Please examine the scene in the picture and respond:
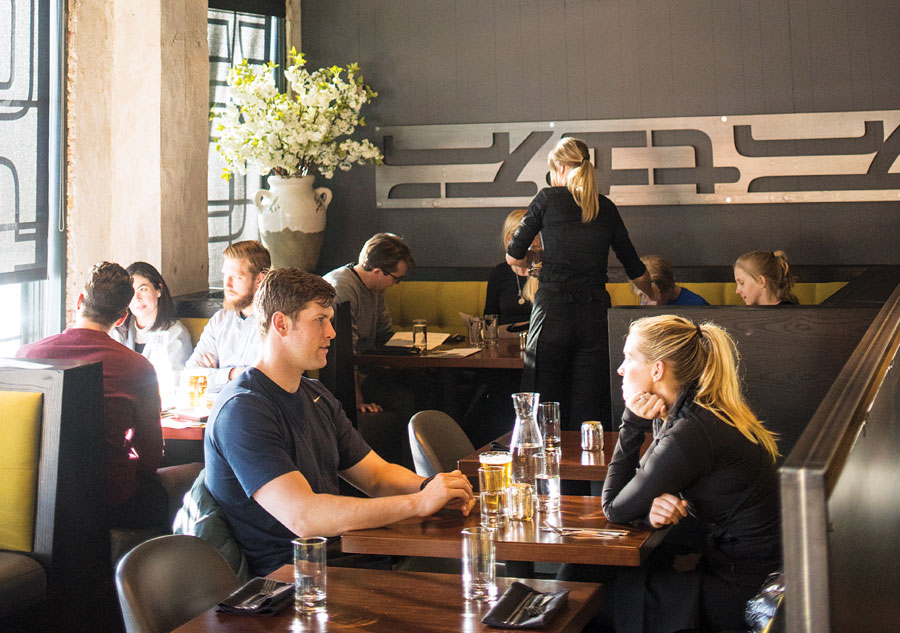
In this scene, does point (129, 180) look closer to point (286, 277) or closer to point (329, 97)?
point (329, 97)

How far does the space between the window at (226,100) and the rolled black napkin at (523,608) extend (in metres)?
4.44

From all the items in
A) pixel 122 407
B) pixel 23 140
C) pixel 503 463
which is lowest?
pixel 503 463

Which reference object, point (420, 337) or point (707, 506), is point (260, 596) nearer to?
point (707, 506)

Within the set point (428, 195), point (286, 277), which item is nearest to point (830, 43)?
point (428, 195)

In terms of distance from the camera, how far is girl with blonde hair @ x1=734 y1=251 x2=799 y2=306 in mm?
4457

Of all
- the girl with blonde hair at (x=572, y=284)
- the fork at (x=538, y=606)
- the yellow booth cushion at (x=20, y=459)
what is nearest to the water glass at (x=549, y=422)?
the fork at (x=538, y=606)

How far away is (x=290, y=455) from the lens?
260 cm

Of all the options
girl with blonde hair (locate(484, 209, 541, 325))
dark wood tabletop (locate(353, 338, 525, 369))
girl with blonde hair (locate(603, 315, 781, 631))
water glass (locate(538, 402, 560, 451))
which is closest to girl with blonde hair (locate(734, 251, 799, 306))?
dark wood tabletop (locate(353, 338, 525, 369))

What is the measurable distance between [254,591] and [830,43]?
5.33 metres

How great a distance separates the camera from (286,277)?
2730 millimetres

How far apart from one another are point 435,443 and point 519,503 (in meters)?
0.93

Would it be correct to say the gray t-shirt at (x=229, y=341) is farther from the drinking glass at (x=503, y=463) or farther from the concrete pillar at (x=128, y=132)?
the drinking glass at (x=503, y=463)

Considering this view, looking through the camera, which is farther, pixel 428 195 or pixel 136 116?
pixel 428 195

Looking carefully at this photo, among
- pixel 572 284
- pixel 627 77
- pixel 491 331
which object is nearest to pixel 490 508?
pixel 572 284
